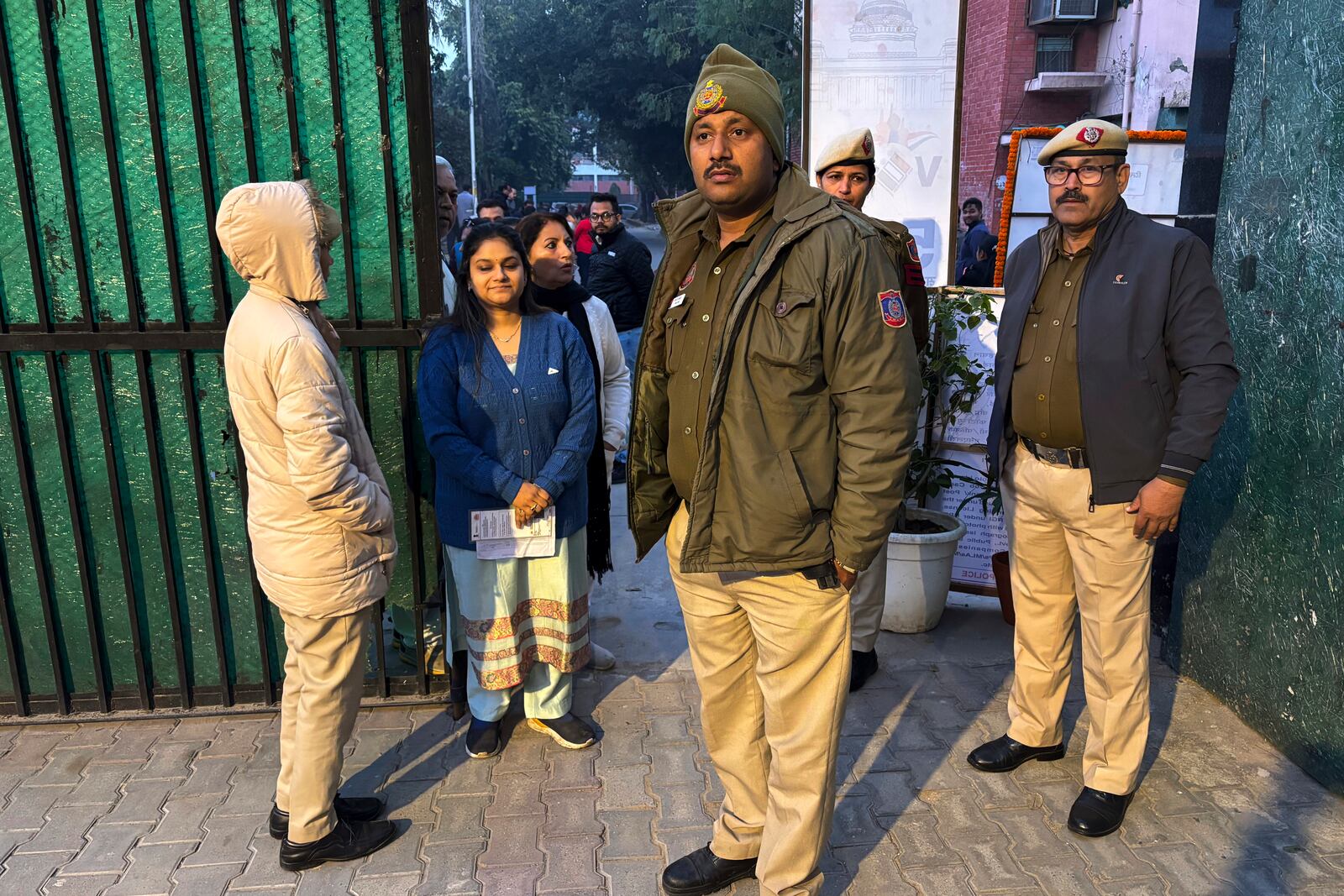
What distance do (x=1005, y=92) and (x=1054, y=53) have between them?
105 centimetres

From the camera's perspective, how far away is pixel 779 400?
7.40 ft

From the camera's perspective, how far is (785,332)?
7.29ft

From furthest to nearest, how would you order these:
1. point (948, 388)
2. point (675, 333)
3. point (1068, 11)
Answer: point (1068, 11)
point (948, 388)
point (675, 333)

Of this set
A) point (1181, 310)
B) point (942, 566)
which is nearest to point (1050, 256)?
point (1181, 310)

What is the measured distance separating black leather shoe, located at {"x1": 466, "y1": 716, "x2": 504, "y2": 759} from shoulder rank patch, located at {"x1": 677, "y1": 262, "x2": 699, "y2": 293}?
1.87 m

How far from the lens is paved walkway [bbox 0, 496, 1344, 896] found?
9.34 feet

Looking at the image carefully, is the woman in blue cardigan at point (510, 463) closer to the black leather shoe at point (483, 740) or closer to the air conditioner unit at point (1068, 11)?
the black leather shoe at point (483, 740)

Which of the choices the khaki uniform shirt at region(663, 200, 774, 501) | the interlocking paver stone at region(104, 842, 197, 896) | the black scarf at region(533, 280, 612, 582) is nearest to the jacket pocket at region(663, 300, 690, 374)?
the khaki uniform shirt at region(663, 200, 774, 501)

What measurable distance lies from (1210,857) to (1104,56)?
18121mm

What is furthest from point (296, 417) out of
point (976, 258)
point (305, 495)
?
point (976, 258)

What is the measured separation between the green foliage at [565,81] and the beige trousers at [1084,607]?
968 inches

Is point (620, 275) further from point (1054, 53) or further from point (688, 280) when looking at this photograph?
point (1054, 53)

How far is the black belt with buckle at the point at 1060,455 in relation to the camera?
120 inches

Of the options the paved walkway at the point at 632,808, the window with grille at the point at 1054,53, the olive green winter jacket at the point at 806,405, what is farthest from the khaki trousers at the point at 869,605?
the window with grille at the point at 1054,53
